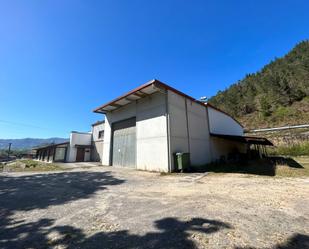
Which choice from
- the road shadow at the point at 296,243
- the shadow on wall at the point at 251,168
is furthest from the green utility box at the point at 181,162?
the road shadow at the point at 296,243

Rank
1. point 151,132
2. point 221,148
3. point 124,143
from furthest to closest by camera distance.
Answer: point 221,148
point 124,143
point 151,132

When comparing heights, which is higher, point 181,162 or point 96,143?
point 96,143

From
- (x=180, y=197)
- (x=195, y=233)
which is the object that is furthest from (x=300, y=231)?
(x=180, y=197)

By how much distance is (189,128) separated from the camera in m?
11.6

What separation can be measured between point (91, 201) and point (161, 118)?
6.87 metres

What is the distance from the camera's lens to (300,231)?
2.69 metres

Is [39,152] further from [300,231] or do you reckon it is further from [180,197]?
[300,231]

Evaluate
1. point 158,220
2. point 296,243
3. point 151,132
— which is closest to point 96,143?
point 151,132

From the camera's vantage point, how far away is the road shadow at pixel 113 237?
238cm

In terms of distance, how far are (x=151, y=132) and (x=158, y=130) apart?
26.8 inches

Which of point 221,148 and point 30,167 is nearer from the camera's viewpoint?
point 30,167

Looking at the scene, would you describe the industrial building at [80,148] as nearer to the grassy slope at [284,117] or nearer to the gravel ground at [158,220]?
the gravel ground at [158,220]

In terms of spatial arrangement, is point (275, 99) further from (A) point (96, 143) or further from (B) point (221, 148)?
(A) point (96, 143)

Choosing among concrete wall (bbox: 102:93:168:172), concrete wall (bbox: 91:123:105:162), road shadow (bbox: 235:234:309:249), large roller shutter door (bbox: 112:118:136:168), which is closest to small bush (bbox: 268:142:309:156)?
concrete wall (bbox: 102:93:168:172)
